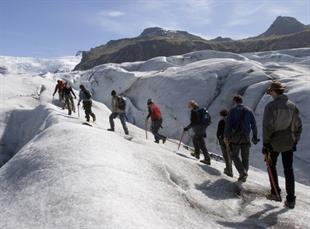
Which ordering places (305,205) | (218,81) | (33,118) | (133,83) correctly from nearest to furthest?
(305,205)
(33,118)
(218,81)
(133,83)

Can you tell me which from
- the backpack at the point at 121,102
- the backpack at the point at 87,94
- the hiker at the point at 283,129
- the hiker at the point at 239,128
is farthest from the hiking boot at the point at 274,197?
the backpack at the point at 87,94

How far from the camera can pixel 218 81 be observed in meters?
49.2

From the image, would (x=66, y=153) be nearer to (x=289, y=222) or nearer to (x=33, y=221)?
(x=33, y=221)

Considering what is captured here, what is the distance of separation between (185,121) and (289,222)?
35.5 meters

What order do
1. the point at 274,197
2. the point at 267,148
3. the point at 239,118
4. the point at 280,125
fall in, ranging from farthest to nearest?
the point at 239,118 < the point at 274,197 < the point at 267,148 < the point at 280,125

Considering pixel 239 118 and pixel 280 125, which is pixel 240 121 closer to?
pixel 239 118

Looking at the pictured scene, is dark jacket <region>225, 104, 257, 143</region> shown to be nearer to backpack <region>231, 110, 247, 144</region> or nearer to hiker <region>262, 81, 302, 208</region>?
backpack <region>231, 110, 247, 144</region>

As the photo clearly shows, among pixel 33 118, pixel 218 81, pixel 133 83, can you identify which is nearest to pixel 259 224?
pixel 33 118

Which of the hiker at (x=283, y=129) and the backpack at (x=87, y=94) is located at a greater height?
the hiker at (x=283, y=129)

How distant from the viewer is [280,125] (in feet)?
36.4

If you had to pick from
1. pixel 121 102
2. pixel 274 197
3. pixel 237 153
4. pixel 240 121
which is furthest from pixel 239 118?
pixel 121 102

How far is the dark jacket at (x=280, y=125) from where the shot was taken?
11047 mm

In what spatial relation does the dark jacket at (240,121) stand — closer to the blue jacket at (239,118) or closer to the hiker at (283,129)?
the blue jacket at (239,118)

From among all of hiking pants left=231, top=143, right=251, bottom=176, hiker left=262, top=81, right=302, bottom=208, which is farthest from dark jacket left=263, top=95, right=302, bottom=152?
hiking pants left=231, top=143, right=251, bottom=176
